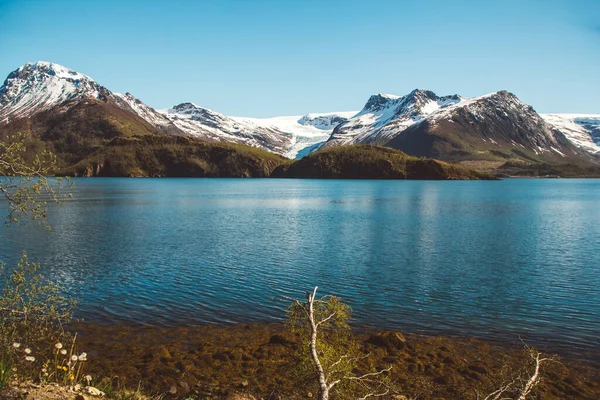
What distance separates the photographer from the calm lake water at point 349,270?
29484mm

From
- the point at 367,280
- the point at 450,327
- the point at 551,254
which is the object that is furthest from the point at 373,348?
the point at 551,254

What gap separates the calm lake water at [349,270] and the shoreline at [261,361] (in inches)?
90.5

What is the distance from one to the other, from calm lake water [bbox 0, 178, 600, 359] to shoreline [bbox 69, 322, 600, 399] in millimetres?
2298

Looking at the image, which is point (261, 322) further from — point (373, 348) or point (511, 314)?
point (511, 314)

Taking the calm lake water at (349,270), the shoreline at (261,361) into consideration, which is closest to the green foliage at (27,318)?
the shoreline at (261,361)

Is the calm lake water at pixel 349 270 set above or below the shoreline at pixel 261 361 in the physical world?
above

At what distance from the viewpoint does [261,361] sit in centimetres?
2220

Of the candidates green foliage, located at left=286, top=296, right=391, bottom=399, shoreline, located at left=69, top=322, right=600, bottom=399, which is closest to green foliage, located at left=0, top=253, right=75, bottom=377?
shoreline, located at left=69, top=322, right=600, bottom=399

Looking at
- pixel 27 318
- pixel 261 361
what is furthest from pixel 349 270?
pixel 27 318

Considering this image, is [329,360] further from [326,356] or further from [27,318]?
[27,318]

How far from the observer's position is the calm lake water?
29.5 m

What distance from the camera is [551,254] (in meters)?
51.7

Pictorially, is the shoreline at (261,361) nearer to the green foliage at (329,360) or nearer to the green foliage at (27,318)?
the green foliage at (329,360)

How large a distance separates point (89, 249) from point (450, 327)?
146ft
